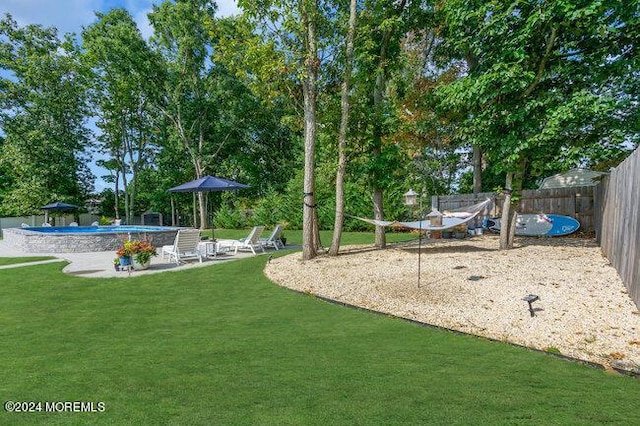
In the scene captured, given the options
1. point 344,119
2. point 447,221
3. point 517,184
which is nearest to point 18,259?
point 344,119

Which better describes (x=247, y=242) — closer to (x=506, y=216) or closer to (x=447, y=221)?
(x=447, y=221)

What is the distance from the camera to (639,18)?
772cm

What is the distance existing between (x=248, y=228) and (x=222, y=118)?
8187mm

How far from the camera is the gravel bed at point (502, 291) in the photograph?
13.9ft

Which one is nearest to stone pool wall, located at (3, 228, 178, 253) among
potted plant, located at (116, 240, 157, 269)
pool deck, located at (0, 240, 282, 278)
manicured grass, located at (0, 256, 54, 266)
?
pool deck, located at (0, 240, 282, 278)

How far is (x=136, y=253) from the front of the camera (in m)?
8.66

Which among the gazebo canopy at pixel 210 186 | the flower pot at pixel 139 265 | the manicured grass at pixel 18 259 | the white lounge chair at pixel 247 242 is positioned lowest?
the manicured grass at pixel 18 259

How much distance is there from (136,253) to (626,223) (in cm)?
936

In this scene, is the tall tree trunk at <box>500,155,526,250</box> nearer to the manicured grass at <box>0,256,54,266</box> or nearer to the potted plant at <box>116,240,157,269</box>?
the potted plant at <box>116,240,157,269</box>

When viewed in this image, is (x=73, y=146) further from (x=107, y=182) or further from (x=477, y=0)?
(x=477, y=0)

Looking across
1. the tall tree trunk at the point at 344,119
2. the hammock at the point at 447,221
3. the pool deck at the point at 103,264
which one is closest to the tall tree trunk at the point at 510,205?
the hammock at the point at 447,221

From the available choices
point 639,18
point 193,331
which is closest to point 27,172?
point 193,331

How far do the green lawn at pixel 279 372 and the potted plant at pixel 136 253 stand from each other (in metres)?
2.90

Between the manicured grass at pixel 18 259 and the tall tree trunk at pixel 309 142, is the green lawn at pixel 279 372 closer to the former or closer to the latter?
the tall tree trunk at pixel 309 142
